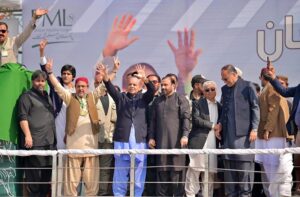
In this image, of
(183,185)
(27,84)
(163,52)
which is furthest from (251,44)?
(27,84)

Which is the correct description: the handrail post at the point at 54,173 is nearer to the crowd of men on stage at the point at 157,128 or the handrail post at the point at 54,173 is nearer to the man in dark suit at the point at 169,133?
the crowd of men on stage at the point at 157,128

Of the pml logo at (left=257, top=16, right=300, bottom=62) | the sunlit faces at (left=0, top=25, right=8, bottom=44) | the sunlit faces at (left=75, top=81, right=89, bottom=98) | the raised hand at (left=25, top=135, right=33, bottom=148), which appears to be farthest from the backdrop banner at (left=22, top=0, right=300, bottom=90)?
the raised hand at (left=25, top=135, right=33, bottom=148)

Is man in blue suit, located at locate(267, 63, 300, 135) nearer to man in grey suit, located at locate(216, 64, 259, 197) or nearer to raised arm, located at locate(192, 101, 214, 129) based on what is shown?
man in grey suit, located at locate(216, 64, 259, 197)

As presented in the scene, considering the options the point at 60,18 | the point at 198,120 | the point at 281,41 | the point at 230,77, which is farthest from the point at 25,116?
the point at 281,41

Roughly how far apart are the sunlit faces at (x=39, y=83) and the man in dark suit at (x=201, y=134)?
125 cm

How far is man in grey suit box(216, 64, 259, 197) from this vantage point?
5.11 m

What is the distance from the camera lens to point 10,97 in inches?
212

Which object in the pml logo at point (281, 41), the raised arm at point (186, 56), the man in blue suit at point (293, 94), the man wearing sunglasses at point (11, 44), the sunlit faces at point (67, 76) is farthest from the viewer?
the raised arm at point (186, 56)

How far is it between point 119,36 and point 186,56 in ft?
2.42

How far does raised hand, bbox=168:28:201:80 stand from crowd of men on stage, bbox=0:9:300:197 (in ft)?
3.37

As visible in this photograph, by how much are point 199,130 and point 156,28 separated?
5.54ft

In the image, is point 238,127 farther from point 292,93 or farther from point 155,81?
point 155,81

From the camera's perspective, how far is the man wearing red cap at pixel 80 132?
5293mm

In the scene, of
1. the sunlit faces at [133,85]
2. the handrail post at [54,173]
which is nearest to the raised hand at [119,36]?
the sunlit faces at [133,85]
